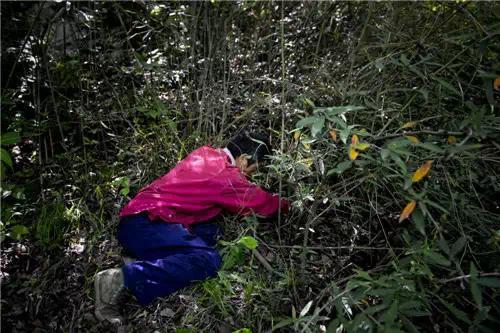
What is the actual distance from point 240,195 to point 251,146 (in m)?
0.41

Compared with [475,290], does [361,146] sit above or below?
above

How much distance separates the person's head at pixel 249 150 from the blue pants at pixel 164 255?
1.46 ft

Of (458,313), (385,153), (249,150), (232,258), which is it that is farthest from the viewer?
(249,150)

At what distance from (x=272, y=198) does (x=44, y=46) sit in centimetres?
203

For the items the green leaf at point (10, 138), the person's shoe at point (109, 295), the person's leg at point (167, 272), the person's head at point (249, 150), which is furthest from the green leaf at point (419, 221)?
the green leaf at point (10, 138)

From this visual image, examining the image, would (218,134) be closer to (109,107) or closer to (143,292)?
(109,107)

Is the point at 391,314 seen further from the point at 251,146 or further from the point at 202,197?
the point at 251,146

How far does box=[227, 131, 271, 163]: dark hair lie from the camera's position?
287 cm

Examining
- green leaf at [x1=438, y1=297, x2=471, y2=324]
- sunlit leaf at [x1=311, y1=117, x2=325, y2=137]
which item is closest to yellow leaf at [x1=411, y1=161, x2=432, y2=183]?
sunlit leaf at [x1=311, y1=117, x2=325, y2=137]

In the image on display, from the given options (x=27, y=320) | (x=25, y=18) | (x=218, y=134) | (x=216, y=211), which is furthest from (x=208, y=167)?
(x=25, y=18)

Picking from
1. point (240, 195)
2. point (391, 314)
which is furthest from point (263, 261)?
point (391, 314)

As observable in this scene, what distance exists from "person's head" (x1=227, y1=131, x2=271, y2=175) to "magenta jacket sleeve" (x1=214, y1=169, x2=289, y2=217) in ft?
0.53

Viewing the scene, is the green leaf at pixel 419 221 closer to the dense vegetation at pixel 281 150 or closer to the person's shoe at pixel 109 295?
the dense vegetation at pixel 281 150

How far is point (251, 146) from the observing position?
9.54ft
